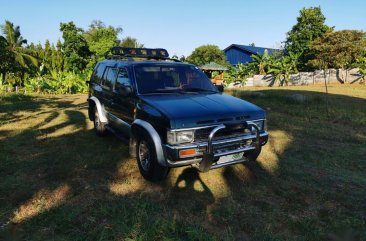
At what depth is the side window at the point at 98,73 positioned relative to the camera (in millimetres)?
7506

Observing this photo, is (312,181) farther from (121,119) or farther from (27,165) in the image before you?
(27,165)

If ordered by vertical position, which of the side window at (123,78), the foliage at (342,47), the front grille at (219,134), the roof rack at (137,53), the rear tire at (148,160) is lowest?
the rear tire at (148,160)

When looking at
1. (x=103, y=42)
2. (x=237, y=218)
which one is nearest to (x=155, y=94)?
(x=237, y=218)

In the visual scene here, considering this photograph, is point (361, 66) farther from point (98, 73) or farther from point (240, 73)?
point (98, 73)

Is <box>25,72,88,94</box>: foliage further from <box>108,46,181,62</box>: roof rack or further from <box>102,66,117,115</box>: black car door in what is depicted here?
<box>102,66,117,115</box>: black car door

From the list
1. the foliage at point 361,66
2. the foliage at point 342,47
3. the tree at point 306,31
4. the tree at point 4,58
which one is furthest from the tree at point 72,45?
the foliage at point 361,66

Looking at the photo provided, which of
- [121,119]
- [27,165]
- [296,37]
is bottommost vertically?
[27,165]

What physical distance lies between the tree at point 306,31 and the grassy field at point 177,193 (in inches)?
1230

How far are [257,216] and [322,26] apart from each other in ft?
128

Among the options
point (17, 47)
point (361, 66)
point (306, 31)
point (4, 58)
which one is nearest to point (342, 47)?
point (361, 66)

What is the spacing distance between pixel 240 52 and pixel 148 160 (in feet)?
156

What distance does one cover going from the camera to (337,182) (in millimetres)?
5402

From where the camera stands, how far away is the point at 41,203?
4422mm

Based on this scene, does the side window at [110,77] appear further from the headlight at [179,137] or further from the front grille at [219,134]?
the front grille at [219,134]
